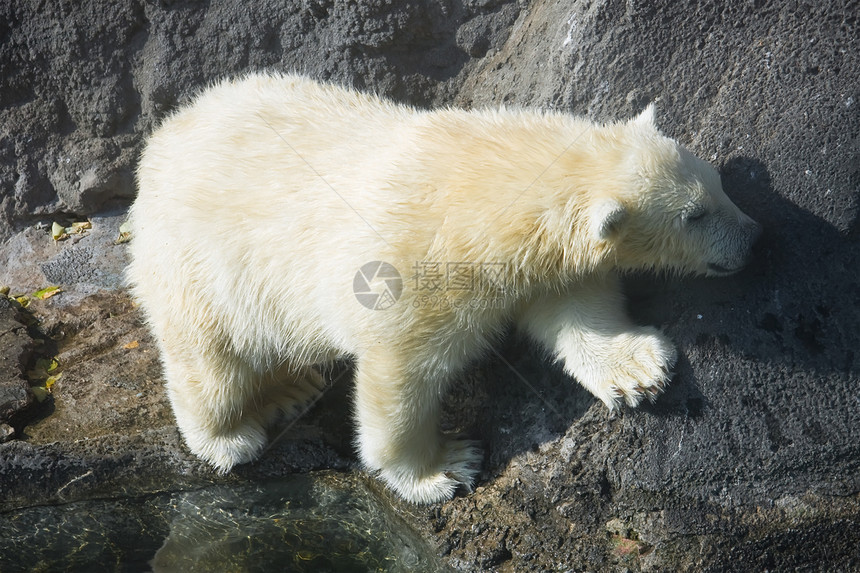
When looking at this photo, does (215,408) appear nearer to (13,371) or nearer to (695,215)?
(13,371)

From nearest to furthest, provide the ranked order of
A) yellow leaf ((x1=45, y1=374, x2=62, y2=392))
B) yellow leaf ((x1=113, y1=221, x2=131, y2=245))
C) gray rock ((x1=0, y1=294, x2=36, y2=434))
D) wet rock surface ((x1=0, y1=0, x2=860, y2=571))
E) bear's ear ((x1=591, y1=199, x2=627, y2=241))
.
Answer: bear's ear ((x1=591, y1=199, x2=627, y2=241))
wet rock surface ((x1=0, y1=0, x2=860, y2=571))
gray rock ((x1=0, y1=294, x2=36, y2=434))
yellow leaf ((x1=45, y1=374, x2=62, y2=392))
yellow leaf ((x1=113, y1=221, x2=131, y2=245))

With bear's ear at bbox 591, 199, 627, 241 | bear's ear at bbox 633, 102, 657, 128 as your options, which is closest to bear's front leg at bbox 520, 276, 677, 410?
bear's ear at bbox 591, 199, 627, 241

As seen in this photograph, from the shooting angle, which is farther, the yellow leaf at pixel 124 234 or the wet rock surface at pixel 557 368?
the yellow leaf at pixel 124 234

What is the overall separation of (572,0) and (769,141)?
1489mm

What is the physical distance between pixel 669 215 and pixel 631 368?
67cm

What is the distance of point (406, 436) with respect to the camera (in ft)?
12.6

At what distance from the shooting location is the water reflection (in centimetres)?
409

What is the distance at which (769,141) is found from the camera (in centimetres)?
374

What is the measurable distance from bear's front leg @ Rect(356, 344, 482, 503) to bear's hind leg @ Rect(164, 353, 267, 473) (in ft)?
2.26

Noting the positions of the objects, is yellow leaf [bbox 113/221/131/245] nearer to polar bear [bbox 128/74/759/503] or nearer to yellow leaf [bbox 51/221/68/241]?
yellow leaf [bbox 51/221/68/241]

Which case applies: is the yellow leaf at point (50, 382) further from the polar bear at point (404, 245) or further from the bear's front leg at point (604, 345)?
the bear's front leg at point (604, 345)

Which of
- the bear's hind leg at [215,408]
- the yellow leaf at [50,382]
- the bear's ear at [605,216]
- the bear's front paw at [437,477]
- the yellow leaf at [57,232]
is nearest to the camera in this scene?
the bear's ear at [605,216]

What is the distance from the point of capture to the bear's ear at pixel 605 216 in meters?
3.17

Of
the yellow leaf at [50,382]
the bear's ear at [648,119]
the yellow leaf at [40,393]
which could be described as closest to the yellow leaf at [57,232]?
the yellow leaf at [50,382]
